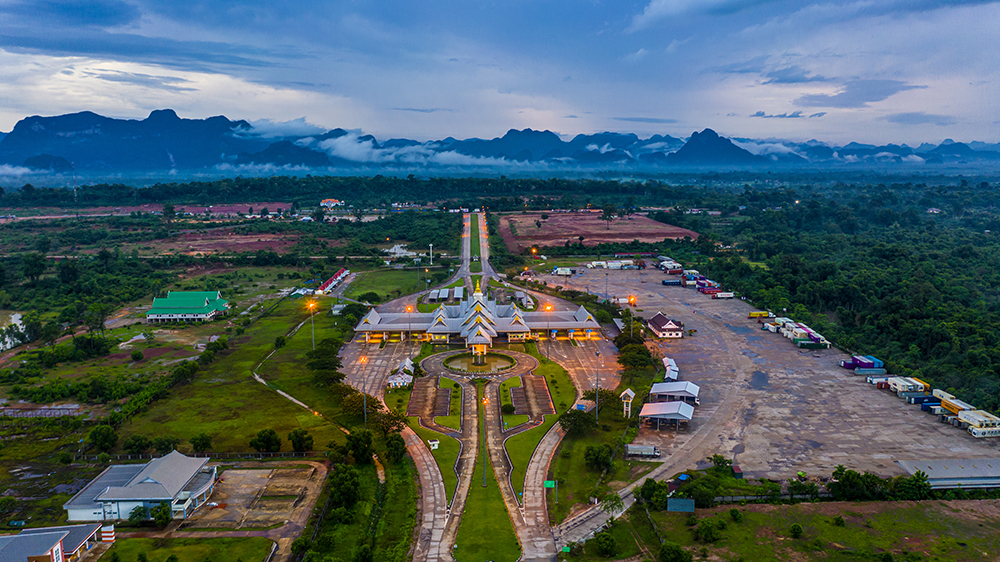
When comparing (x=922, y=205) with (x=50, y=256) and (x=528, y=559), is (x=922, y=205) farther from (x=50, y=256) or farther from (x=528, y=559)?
(x=50, y=256)

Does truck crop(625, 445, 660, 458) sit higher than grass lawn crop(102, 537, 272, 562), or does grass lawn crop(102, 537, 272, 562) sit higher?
truck crop(625, 445, 660, 458)

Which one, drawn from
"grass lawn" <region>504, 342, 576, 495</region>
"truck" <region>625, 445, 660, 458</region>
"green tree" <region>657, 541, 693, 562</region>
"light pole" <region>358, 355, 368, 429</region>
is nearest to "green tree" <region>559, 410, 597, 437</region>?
"grass lawn" <region>504, 342, 576, 495</region>

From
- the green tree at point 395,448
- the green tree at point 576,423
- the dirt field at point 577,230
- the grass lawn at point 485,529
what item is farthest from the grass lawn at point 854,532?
the dirt field at point 577,230

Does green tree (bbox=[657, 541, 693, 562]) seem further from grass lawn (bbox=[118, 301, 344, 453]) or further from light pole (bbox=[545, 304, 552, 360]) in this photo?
light pole (bbox=[545, 304, 552, 360])

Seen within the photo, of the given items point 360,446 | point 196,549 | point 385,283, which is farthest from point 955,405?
point 385,283

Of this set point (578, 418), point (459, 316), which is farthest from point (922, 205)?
point (578, 418)

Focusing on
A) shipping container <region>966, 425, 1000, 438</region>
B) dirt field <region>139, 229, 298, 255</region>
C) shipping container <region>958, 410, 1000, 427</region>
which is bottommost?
shipping container <region>966, 425, 1000, 438</region>
